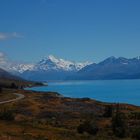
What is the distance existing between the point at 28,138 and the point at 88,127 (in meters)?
16.2

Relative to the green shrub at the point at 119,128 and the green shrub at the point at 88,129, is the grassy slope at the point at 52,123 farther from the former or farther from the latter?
the green shrub at the point at 88,129

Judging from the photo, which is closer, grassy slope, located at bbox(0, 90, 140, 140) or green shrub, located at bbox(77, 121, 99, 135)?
grassy slope, located at bbox(0, 90, 140, 140)

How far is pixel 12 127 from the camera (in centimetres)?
4344

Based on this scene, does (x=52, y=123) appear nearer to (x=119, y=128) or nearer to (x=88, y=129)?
(x=88, y=129)

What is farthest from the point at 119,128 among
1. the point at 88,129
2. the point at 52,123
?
the point at 52,123

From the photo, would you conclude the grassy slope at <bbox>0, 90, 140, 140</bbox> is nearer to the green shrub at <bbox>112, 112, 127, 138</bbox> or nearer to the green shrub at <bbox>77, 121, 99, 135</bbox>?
the green shrub at <bbox>112, 112, 127, 138</bbox>

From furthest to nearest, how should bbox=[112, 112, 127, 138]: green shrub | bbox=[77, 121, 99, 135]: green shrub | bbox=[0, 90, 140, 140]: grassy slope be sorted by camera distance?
bbox=[77, 121, 99, 135]: green shrub < bbox=[112, 112, 127, 138]: green shrub < bbox=[0, 90, 140, 140]: grassy slope

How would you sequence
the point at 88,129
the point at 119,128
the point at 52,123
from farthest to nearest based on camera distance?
the point at 52,123 → the point at 119,128 → the point at 88,129

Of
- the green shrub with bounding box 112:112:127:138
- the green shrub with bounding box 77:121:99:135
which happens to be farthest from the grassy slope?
the green shrub with bounding box 77:121:99:135

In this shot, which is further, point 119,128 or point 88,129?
point 119,128

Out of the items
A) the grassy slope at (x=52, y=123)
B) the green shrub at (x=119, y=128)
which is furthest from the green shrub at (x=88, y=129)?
the green shrub at (x=119, y=128)

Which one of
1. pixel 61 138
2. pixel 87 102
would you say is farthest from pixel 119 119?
pixel 87 102

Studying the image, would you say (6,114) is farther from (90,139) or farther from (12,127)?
(90,139)

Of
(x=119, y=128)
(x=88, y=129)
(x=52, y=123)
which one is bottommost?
(x=52, y=123)
